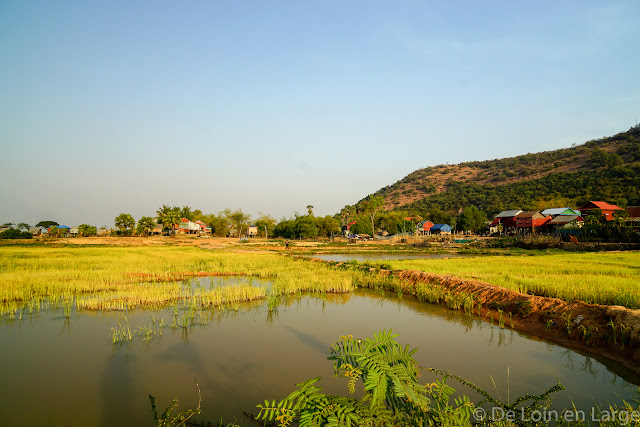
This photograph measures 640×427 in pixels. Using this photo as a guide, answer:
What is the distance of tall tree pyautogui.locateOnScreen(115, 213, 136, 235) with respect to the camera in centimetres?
8169

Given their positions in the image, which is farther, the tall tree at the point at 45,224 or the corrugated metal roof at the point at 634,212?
the tall tree at the point at 45,224

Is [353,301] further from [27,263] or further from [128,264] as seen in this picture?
[27,263]

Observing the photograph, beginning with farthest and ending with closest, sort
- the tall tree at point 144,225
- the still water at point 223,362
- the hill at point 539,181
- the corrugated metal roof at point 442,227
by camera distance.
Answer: the tall tree at point 144,225, the hill at point 539,181, the corrugated metal roof at point 442,227, the still water at point 223,362

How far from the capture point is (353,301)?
49.6 ft

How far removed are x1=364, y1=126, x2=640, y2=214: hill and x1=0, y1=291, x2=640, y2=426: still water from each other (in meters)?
74.6

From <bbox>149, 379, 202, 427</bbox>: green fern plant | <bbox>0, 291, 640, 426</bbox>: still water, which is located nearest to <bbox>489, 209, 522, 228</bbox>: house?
<bbox>0, 291, 640, 426</bbox>: still water

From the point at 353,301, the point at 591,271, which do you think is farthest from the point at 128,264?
the point at 591,271

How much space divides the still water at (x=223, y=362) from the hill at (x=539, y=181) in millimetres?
74589

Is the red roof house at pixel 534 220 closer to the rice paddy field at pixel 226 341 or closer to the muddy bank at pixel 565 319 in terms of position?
the rice paddy field at pixel 226 341

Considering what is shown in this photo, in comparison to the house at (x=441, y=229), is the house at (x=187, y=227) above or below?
above

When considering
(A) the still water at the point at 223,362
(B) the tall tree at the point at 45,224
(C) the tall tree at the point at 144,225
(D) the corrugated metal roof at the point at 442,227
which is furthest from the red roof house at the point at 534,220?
(B) the tall tree at the point at 45,224

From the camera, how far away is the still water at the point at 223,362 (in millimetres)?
5953

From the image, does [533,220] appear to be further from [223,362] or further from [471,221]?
[223,362]

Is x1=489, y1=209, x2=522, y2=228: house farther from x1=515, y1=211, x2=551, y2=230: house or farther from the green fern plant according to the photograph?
the green fern plant
